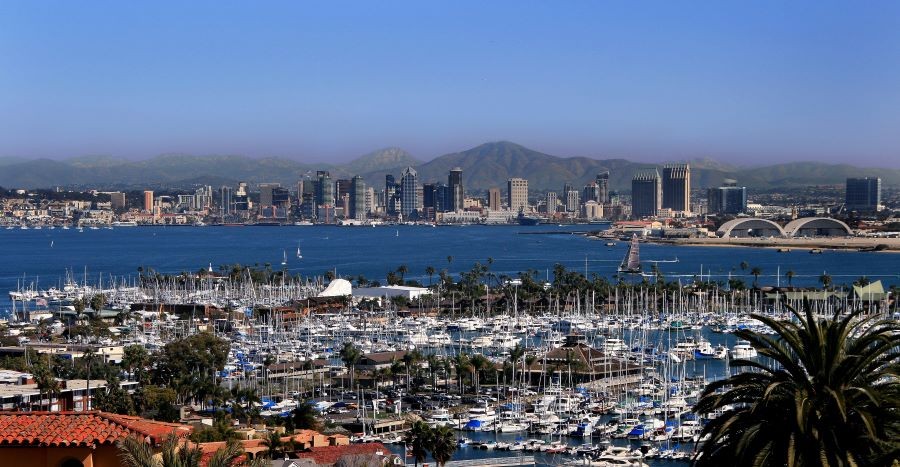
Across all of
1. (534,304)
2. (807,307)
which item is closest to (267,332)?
(534,304)

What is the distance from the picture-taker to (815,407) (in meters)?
6.85

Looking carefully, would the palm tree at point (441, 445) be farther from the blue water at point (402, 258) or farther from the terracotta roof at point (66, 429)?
the blue water at point (402, 258)

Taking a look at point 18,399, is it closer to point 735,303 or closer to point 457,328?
point 457,328

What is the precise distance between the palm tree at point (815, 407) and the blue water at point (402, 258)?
54.3 meters

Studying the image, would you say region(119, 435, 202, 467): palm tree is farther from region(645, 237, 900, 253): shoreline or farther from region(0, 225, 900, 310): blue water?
region(645, 237, 900, 253): shoreline

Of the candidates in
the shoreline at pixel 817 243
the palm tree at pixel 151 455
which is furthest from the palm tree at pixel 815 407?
the shoreline at pixel 817 243

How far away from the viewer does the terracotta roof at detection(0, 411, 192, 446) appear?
602 cm

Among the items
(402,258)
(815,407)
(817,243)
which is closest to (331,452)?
(815,407)

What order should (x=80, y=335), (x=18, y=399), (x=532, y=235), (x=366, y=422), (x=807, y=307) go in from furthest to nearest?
(x=532, y=235)
(x=80, y=335)
(x=366, y=422)
(x=18, y=399)
(x=807, y=307)

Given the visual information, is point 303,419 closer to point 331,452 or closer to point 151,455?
point 331,452

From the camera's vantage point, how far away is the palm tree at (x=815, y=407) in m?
6.71

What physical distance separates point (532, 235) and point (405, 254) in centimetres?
5592

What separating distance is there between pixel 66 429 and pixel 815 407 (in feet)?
12.6

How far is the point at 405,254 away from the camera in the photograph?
109 meters
